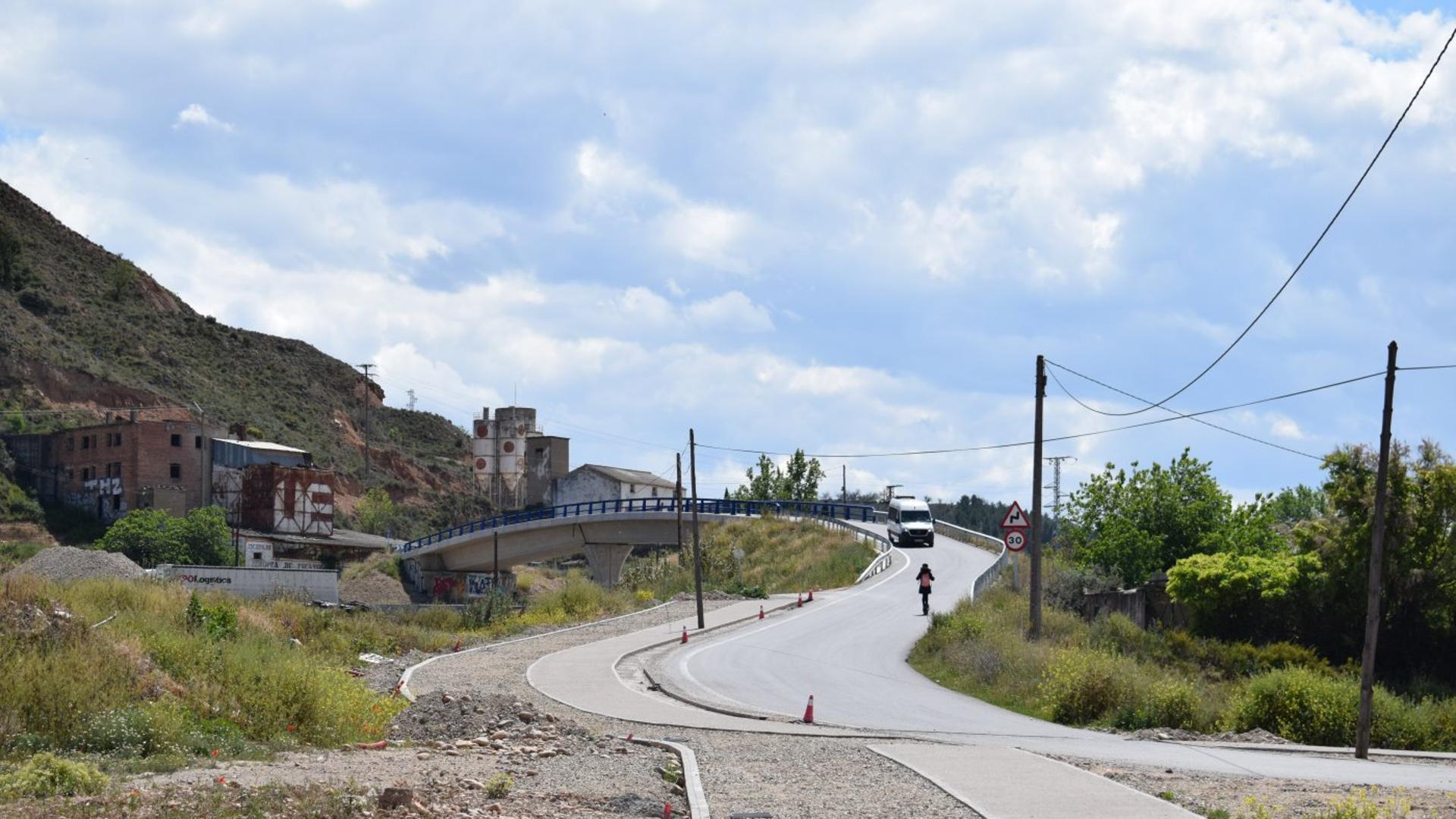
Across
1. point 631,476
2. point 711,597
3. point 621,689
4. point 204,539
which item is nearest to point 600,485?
point 631,476

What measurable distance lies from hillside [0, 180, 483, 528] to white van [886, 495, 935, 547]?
53.7 metres

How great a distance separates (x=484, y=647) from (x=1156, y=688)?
20.8 m

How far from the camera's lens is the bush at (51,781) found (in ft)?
35.6

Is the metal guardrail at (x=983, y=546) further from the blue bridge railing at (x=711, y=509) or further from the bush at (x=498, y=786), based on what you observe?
the bush at (x=498, y=786)

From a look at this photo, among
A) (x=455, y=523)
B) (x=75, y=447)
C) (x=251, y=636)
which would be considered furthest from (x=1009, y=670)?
(x=455, y=523)

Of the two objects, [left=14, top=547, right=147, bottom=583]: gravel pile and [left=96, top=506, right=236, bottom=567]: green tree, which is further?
[left=96, top=506, right=236, bottom=567]: green tree

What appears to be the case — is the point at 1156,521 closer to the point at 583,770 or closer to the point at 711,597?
the point at 711,597

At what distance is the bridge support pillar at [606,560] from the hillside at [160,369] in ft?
111

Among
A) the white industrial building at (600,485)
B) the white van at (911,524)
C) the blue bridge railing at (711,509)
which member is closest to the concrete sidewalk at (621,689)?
the white van at (911,524)

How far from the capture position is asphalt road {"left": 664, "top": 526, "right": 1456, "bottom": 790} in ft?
53.3

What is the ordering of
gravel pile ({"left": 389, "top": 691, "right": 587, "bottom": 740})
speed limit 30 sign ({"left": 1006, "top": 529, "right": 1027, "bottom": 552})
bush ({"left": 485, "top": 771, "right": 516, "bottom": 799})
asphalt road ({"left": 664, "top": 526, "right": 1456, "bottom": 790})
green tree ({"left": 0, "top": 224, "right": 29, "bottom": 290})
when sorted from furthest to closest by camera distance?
green tree ({"left": 0, "top": 224, "right": 29, "bottom": 290}), speed limit 30 sign ({"left": 1006, "top": 529, "right": 1027, "bottom": 552}), gravel pile ({"left": 389, "top": 691, "right": 587, "bottom": 740}), asphalt road ({"left": 664, "top": 526, "right": 1456, "bottom": 790}), bush ({"left": 485, "top": 771, "right": 516, "bottom": 799})

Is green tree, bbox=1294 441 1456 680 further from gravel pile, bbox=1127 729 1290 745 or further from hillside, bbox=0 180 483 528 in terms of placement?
hillside, bbox=0 180 483 528

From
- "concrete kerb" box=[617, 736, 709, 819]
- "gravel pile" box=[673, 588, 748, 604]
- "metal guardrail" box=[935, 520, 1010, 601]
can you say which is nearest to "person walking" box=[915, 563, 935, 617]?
"metal guardrail" box=[935, 520, 1010, 601]

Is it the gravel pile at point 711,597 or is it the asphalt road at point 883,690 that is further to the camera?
the gravel pile at point 711,597
